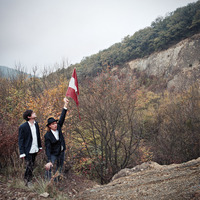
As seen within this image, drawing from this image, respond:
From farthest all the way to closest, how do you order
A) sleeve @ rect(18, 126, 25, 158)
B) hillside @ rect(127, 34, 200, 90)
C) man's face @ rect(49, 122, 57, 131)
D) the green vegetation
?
the green vegetation, hillside @ rect(127, 34, 200, 90), man's face @ rect(49, 122, 57, 131), sleeve @ rect(18, 126, 25, 158)

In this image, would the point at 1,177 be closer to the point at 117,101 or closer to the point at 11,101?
the point at 117,101

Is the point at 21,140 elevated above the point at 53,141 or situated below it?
above

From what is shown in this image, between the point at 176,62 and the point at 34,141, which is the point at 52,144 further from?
the point at 176,62

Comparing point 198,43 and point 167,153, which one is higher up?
point 198,43

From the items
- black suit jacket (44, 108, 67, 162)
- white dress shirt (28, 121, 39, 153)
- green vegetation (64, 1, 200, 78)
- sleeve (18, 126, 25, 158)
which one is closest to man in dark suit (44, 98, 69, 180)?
black suit jacket (44, 108, 67, 162)

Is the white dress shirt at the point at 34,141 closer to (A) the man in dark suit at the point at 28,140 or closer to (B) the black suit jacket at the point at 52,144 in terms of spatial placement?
(A) the man in dark suit at the point at 28,140

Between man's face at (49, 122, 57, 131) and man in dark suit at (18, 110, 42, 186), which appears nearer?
man in dark suit at (18, 110, 42, 186)

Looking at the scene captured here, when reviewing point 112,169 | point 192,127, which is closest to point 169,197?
point 112,169

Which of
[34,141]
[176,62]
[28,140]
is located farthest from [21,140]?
[176,62]

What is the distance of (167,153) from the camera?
9.77 m

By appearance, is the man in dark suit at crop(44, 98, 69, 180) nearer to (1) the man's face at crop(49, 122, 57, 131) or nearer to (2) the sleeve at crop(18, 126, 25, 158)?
(1) the man's face at crop(49, 122, 57, 131)

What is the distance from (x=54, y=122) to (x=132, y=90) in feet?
24.2

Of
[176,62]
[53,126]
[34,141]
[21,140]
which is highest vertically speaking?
[176,62]

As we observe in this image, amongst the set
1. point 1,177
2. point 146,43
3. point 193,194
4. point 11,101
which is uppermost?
point 146,43
